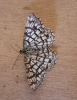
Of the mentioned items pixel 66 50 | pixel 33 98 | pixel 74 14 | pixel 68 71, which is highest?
pixel 74 14

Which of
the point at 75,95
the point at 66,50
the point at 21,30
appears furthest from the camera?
the point at 21,30

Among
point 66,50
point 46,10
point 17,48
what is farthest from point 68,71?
point 46,10

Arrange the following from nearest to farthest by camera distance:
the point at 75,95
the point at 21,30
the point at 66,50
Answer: the point at 75,95
the point at 66,50
the point at 21,30

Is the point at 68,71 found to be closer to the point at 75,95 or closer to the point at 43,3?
the point at 75,95

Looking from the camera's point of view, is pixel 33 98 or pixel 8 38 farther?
pixel 8 38
